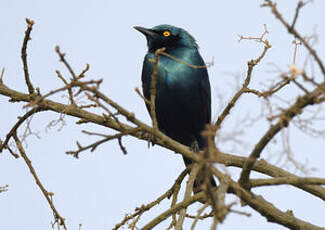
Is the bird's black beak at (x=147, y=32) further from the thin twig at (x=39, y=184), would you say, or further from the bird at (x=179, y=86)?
the thin twig at (x=39, y=184)

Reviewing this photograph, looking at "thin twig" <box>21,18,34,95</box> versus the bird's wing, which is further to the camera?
the bird's wing

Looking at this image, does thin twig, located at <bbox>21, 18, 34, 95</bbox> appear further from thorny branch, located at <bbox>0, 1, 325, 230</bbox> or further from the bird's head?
the bird's head

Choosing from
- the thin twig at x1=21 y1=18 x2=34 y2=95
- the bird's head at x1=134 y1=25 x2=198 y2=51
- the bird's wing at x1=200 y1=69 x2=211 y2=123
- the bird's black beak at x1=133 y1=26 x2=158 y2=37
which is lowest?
the thin twig at x1=21 y1=18 x2=34 y2=95

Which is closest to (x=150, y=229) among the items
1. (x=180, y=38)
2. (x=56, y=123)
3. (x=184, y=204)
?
(x=184, y=204)

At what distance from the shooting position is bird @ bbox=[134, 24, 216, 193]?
575cm

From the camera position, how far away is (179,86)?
18.9ft

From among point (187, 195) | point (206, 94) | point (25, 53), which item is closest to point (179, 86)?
point (206, 94)

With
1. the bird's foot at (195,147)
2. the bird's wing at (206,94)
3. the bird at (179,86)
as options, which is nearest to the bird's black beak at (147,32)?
the bird at (179,86)

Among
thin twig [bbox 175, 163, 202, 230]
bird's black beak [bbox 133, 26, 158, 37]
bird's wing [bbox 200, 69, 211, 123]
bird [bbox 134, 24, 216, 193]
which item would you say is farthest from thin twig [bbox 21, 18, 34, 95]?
bird's black beak [bbox 133, 26, 158, 37]

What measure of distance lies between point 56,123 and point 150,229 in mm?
1030

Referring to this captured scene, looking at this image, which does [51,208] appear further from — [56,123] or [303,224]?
[303,224]

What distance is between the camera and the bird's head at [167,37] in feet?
21.0

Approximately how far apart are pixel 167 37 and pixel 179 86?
0.98 metres

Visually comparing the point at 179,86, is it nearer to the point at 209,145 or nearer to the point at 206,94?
the point at 206,94
